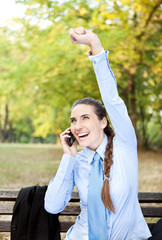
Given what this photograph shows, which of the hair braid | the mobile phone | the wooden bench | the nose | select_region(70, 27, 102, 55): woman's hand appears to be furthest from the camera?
the wooden bench

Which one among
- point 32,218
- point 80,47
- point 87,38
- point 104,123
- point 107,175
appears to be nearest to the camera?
point 87,38

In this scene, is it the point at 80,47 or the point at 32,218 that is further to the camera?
the point at 80,47

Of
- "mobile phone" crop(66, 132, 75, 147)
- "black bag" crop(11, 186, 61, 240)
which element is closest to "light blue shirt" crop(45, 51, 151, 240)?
"mobile phone" crop(66, 132, 75, 147)

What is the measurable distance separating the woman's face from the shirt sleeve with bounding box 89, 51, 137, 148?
0.73 feet

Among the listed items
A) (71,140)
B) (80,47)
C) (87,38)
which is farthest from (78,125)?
(80,47)

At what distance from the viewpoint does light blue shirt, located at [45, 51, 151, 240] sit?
5.66 ft

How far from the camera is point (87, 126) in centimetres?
195

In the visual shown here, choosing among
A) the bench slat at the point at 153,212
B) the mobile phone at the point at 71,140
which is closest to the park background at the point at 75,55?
the bench slat at the point at 153,212

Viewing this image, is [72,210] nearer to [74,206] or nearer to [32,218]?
[74,206]

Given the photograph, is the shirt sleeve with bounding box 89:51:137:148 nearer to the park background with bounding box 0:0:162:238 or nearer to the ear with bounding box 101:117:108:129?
the ear with bounding box 101:117:108:129

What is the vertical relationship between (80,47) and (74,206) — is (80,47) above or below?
below

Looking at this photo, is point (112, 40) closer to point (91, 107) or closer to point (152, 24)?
point (152, 24)

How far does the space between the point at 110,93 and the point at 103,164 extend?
0.50 metres

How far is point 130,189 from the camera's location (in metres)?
1.86
